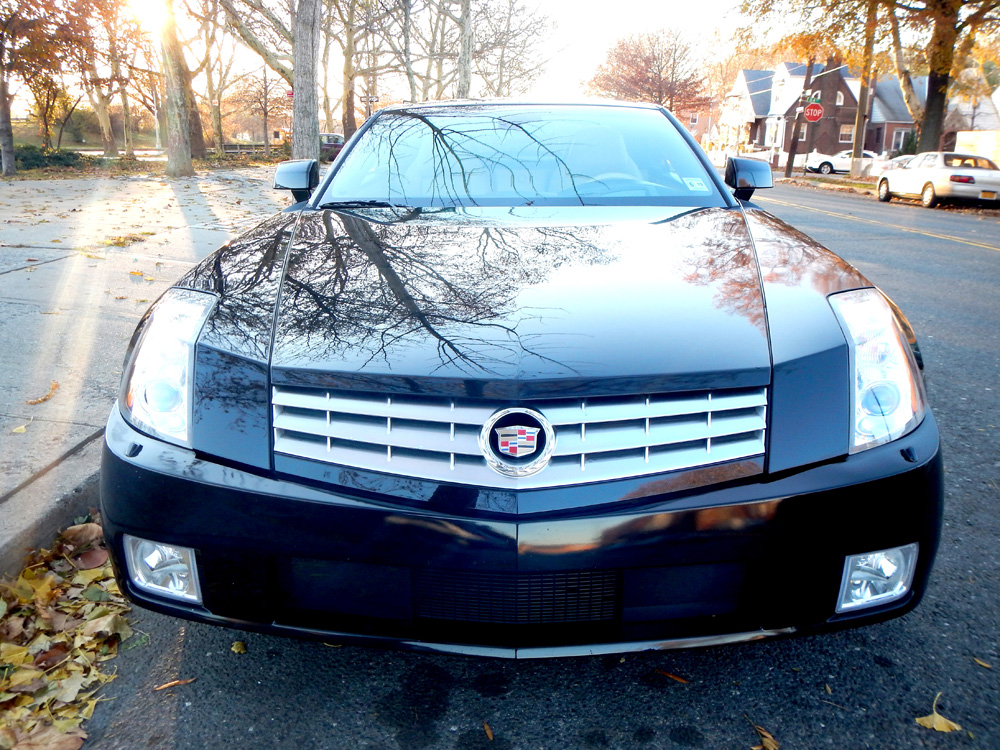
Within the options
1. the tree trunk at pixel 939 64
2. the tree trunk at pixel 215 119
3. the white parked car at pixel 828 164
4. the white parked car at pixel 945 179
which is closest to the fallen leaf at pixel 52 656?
the white parked car at pixel 945 179

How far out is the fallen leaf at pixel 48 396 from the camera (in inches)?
133

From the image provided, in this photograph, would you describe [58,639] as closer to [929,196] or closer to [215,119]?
[929,196]

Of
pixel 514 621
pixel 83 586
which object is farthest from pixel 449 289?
pixel 83 586

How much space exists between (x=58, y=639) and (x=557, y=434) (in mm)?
1518

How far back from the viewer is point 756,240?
234 cm

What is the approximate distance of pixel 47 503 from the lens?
258 centimetres

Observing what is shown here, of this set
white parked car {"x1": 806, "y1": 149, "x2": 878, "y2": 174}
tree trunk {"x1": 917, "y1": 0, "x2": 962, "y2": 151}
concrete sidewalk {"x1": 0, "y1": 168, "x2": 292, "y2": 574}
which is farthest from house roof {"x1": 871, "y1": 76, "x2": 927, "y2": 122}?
concrete sidewalk {"x1": 0, "y1": 168, "x2": 292, "y2": 574}

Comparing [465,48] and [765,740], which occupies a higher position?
[465,48]

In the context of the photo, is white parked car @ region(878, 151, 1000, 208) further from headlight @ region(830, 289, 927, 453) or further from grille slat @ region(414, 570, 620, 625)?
grille slat @ region(414, 570, 620, 625)

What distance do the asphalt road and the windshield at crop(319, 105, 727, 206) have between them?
151 cm

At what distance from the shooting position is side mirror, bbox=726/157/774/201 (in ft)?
10.8

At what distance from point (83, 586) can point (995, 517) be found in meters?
3.01

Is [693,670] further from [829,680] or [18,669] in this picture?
[18,669]

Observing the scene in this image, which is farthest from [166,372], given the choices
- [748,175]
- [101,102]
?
[101,102]
